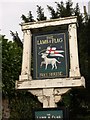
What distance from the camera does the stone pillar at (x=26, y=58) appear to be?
33.0ft

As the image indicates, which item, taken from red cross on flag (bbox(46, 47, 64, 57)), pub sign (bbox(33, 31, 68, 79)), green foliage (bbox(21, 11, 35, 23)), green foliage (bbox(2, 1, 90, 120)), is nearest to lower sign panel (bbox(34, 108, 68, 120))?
pub sign (bbox(33, 31, 68, 79))

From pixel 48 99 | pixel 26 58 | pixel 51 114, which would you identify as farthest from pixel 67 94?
pixel 51 114

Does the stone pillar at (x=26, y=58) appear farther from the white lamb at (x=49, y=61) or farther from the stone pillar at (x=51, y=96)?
the stone pillar at (x=51, y=96)

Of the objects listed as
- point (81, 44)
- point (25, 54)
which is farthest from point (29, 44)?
point (81, 44)

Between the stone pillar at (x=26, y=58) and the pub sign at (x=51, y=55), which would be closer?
the pub sign at (x=51, y=55)

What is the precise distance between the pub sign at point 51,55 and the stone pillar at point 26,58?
320 millimetres

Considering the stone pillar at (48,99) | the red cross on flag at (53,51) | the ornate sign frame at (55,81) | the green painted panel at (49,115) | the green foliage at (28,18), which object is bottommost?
the green painted panel at (49,115)

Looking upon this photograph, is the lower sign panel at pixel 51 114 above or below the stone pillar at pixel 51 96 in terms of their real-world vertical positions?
below

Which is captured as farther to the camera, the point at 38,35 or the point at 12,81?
the point at 12,81

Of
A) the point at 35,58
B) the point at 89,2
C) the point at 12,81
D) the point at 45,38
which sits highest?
the point at 89,2

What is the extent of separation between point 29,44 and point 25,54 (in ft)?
1.16

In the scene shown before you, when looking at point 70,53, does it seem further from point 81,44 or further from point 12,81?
point 12,81

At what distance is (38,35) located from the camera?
10.1 m

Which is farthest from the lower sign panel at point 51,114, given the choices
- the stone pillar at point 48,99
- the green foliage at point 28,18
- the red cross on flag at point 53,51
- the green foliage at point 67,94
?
the green foliage at point 28,18
